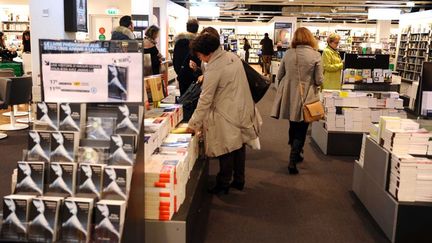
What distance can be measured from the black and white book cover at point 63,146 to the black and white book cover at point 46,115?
3.7 inches

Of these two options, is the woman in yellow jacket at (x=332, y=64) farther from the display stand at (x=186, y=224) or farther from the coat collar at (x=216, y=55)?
the display stand at (x=186, y=224)

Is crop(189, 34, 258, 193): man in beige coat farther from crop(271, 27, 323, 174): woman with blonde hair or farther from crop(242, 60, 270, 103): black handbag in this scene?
crop(271, 27, 323, 174): woman with blonde hair

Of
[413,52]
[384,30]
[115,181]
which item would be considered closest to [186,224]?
[115,181]

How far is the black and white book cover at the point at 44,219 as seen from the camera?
197 centimetres

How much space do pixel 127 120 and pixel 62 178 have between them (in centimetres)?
40

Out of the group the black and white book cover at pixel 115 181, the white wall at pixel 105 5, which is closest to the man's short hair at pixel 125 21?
the black and white book cover at pixel 115 181

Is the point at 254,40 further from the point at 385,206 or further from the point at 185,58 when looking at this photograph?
the point at 385,206

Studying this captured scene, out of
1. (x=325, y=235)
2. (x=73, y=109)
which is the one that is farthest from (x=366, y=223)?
(x=73, y=109)

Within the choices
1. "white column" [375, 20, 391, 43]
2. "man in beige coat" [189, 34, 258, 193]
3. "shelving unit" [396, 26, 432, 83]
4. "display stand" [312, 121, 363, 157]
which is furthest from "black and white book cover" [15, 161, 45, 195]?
"white column" [375, 20, 391, 43]

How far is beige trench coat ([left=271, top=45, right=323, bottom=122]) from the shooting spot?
4555 mm

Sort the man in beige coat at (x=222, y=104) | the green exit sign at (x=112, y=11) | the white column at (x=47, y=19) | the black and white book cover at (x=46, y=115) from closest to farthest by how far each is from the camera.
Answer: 1. the black and white book cover at (x=46, y=115)
2. the man in beige coat at (x=222, y=104)
3. the white column at (x=47, y=19)
4. the green exit sign at (x=112, y=11)

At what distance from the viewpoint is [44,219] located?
6.48 ft

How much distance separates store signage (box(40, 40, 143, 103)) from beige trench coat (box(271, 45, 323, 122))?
104 inches

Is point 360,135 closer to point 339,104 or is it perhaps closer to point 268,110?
point 339,104
